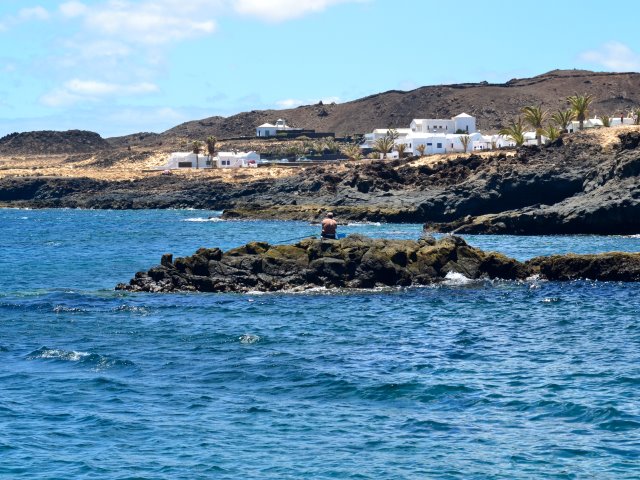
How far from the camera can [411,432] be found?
18.5 meters

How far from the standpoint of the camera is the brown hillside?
176 m

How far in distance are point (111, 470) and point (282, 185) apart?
90813mm

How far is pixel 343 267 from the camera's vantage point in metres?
37.1

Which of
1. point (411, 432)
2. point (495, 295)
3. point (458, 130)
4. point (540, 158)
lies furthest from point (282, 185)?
point (411, 432)

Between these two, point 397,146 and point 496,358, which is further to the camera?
point 397,146

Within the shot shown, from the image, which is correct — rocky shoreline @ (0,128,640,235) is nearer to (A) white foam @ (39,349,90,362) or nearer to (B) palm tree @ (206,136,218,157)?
(B) palm tree @ (206,136,218,157)

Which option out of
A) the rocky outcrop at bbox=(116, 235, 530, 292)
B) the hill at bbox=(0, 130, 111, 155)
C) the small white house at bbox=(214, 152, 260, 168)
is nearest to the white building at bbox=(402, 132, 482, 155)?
the small white house at bbox=(214, 152, 260, 168)

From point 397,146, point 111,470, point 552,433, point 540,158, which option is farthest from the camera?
point 397,146

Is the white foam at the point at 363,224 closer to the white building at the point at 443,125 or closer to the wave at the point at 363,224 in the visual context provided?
the wave at the point at 363,224

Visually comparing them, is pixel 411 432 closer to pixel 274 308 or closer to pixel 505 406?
pixel 505 406

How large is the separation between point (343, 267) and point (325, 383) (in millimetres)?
15127

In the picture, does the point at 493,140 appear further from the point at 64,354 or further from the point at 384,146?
the point at 64,354

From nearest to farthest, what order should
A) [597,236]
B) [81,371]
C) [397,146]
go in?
[81,371], [597,236], [397,146]

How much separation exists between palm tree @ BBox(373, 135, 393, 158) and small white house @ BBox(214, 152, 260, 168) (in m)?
15.7
